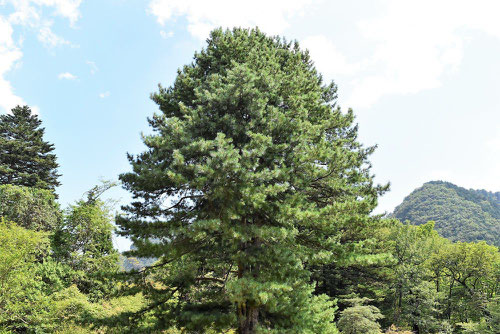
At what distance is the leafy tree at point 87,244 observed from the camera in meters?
16.0

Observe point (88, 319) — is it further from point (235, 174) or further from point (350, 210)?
point (350, 210)

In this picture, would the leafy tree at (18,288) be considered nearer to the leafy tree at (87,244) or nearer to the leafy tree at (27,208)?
the leafy tree at (87,244)

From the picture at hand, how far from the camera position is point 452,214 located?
81.5m

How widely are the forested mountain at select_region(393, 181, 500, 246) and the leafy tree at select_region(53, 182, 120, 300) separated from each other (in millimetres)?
75113

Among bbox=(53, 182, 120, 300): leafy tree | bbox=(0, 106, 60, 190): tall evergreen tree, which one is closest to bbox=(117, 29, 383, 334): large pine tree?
bbox=(53, 182, 120, 300): leafy tree

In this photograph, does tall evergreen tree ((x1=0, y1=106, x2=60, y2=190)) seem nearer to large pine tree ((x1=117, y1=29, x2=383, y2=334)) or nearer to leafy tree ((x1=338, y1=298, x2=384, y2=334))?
large pine tree ((x1=117, y1=29, x2=383, y2=334))

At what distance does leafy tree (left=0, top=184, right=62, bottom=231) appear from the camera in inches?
673

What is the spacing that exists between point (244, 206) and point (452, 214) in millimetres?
95936

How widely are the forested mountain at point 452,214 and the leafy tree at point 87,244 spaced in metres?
75.1

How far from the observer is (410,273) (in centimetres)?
2358

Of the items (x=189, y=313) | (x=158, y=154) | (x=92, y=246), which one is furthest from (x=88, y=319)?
(x=92, y=246)

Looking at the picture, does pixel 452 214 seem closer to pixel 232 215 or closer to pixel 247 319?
pixel 247 319

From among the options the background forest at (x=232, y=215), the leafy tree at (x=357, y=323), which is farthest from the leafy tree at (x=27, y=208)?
the leafy tree at (x=357, y=323)

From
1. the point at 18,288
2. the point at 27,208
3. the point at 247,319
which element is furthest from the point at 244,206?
the point at 27,208
